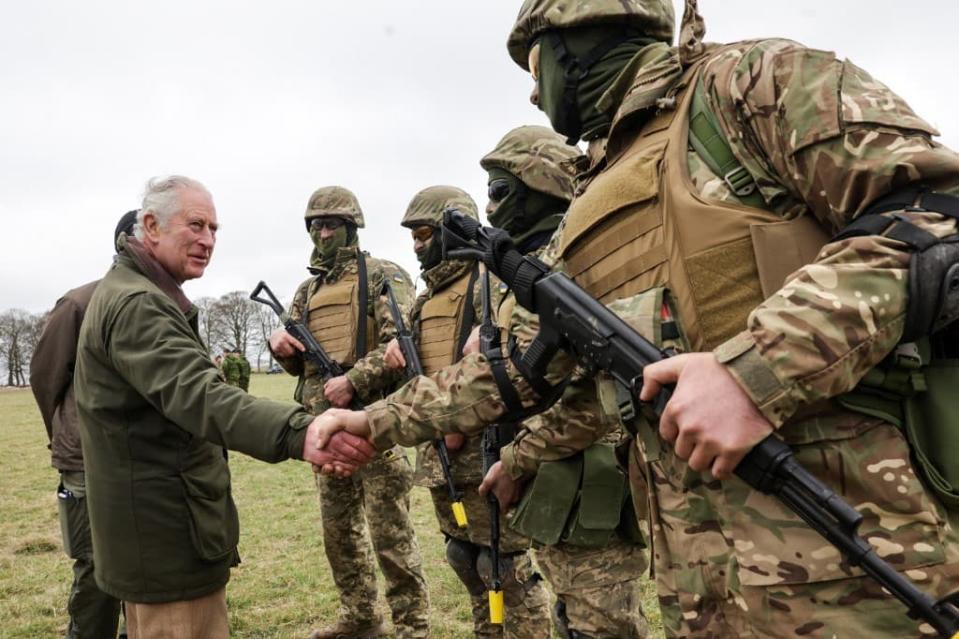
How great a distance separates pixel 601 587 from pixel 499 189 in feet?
7.53

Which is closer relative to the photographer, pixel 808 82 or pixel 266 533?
pixel 808 82

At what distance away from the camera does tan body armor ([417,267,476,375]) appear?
4.82 m

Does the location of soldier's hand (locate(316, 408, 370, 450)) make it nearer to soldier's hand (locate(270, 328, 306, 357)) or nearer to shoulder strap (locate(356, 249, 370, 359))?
shoulder strap (locate(356, 249, 370, 359))

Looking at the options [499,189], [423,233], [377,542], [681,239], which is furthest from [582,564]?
[423,233]

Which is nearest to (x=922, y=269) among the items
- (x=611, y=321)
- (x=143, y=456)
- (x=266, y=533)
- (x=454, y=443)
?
(x=611, y=321)

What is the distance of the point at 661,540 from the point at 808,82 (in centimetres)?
128

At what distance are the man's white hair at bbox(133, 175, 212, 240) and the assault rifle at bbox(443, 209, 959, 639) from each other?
5.56 ft

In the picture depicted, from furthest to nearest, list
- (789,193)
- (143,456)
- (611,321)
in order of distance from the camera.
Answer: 1. (143,456)
2. (611,321)
3. (789,193)

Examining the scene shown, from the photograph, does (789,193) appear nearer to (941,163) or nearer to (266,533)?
(941,163)

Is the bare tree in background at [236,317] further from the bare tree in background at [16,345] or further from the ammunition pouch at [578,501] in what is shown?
the ammunition pouch at [578,501]

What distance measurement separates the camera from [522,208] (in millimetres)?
4176

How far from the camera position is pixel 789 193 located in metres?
1.68

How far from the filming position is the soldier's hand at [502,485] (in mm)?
3270

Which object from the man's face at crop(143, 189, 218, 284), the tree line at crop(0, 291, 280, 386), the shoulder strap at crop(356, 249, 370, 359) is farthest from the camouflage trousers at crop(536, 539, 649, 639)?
the tree line at crop(0, 291, 280, 386)
